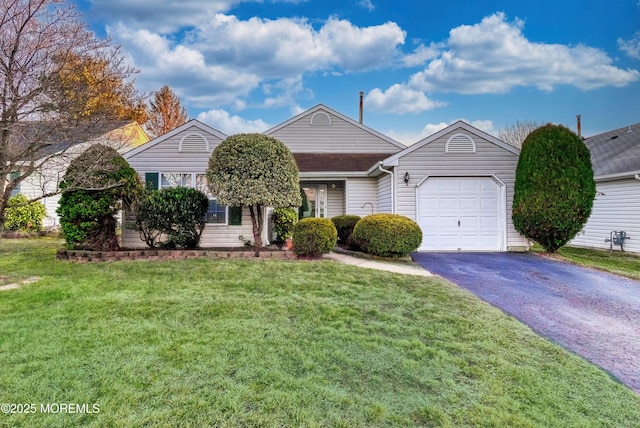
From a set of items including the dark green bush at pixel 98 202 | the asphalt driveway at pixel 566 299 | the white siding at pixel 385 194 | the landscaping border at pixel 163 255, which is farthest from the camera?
the white siding at pixel 385 194

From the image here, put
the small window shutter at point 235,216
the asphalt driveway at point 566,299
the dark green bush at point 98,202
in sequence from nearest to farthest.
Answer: the asphalt driveway at point 566,299 < the dark green bush at point 98,202 < the small window shutter at point 235,216

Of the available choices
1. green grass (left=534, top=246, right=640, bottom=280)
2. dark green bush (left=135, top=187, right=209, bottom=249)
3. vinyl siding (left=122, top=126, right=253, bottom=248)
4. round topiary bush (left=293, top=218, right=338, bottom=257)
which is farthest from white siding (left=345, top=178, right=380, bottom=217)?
green grass (left=534, top=246, right=640, bottom=280)

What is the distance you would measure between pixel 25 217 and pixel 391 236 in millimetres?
14829

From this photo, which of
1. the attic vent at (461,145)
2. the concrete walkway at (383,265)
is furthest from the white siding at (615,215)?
the concrete walkway at (383,265)

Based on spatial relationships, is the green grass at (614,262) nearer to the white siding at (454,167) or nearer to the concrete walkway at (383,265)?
the white siding at (454,167)

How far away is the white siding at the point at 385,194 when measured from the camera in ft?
36.4

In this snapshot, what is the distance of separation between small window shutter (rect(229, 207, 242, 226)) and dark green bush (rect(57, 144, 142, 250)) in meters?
2.61

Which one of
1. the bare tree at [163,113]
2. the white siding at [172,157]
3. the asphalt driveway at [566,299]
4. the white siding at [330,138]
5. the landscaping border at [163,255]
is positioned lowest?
the asphalt driveway at [566,299]

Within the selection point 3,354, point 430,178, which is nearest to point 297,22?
point 430,178

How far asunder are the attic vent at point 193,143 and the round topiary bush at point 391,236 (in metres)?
5.70

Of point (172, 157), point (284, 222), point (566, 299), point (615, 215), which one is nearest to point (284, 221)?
point (284, 222)

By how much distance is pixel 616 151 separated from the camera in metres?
13.7

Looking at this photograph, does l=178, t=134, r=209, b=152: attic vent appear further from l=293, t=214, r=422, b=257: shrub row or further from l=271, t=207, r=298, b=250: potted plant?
l=293, t=214, r=422, b=257: shrub row

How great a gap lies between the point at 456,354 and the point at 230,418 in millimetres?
2326
